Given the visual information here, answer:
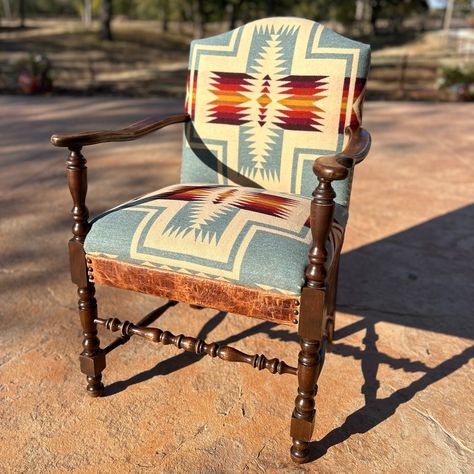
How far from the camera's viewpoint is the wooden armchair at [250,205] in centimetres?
116

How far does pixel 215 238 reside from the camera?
1.21m

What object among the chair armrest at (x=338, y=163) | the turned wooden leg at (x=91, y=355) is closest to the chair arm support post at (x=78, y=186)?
the turned wooden leg at (x=91, y=355)

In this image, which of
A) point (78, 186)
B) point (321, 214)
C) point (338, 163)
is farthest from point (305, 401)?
point (78, 186)

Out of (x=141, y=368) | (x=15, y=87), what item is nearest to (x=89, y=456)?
(x=141, y=368)

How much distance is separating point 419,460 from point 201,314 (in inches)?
35.6

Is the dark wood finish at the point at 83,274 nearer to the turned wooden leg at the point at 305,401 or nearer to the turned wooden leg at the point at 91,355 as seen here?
the turned wooden leg at the point at 91,355

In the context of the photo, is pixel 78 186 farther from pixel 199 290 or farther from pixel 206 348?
pixel 206 348

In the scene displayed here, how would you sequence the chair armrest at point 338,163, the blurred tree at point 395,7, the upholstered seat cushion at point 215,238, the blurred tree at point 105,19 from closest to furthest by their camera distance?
the chair armrest at point 338,163, the upholstered seat cushion at point 215,238, the blurred tree at point 105,19, the blurred tree at point 395,7

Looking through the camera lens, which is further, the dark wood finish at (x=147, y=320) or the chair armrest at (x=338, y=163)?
the dark wood finish at (x=147, y=320)

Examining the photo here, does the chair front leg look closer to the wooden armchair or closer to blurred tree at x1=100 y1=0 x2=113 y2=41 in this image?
the wooden armchair

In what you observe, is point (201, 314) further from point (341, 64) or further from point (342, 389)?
point (341, 64)

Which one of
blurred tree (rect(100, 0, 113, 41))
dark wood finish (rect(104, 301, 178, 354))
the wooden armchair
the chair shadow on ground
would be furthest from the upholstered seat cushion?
blurred tree (rect(100, 0, 113, 41))

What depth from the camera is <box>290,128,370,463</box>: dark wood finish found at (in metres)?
1.08

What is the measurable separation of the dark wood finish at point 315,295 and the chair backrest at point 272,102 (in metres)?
0.30
